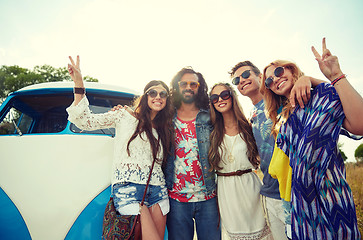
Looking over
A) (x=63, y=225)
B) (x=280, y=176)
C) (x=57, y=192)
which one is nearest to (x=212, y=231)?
(x=280, y=176)

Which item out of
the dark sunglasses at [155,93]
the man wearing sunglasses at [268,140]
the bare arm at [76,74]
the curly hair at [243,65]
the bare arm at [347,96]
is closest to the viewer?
the bare arm at [347,96]

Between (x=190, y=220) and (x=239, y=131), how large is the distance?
1.16 m

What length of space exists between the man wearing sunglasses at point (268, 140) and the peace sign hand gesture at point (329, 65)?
13cm

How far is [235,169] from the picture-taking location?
2.23m

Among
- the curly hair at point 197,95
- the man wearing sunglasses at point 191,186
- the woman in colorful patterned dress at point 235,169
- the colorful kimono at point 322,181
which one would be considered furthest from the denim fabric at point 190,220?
the curly hair at point 197,95

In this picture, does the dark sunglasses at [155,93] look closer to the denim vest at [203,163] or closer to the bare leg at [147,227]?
the denim vest at [203,163]

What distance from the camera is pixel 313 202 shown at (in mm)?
1385

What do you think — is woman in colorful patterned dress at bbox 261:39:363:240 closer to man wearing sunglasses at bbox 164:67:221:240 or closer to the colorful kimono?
the colorful kimono

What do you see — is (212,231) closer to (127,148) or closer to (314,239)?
(314,239)

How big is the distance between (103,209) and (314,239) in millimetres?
1649

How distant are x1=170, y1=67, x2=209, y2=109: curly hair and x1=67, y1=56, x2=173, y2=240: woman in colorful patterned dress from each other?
1.34 ft

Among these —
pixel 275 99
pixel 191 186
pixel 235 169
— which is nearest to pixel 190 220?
pixel 191 186

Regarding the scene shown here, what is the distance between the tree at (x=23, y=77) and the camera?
19969 millimetres

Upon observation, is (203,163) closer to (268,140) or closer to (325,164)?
(268,140)
